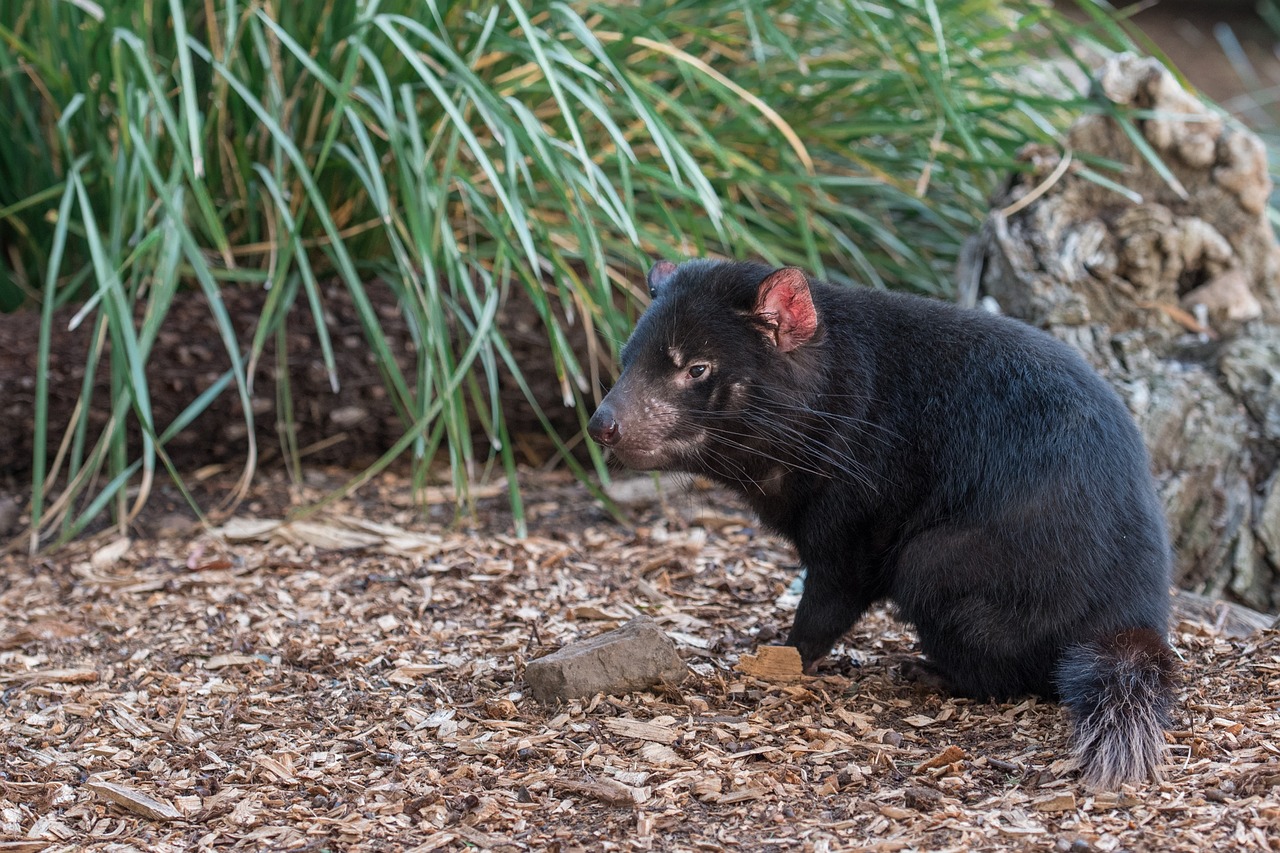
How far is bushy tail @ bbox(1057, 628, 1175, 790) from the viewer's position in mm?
2248

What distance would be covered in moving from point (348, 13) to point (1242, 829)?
10.9 feet

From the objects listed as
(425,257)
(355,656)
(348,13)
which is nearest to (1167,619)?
(355,656)

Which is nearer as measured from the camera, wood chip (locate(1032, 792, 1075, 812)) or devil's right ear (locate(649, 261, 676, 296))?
wood chip (locate(1032, 792, 1075, 812))

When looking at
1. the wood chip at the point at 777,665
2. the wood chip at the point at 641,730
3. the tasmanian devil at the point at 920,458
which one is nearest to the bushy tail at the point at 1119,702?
the tasmanian devil at the point at 920,458

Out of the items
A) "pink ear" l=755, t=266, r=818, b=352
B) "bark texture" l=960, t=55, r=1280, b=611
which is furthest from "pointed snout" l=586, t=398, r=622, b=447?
"bark texture" l=960, t=55, r=1280, b=611

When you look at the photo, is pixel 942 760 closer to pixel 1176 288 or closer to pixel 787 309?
pixel 787 309

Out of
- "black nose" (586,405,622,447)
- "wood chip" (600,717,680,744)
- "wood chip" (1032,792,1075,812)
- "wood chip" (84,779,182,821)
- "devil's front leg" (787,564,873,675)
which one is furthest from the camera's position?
"devil's front leg" (787,564,873,675)

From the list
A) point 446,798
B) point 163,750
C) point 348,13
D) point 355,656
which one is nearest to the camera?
point 446,798

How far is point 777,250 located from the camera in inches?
177

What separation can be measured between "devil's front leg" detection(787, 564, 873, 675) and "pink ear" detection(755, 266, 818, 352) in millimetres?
524

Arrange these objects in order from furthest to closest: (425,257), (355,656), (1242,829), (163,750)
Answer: (425,257), (355,656), (163,750), (1242,829)

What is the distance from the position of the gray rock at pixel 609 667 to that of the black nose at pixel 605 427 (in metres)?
0.45

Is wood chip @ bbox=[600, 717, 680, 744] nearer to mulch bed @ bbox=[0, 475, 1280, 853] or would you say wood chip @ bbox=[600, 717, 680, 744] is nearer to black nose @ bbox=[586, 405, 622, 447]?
mulch bed @ bbox=[0, 475, 1280, 853]

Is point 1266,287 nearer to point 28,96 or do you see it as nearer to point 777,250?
point 777,250
